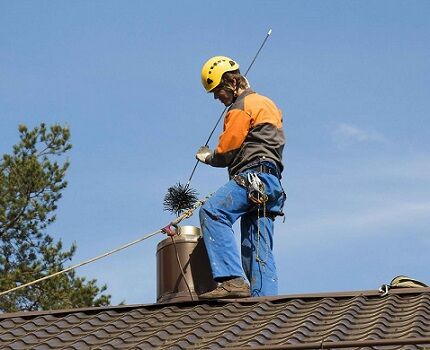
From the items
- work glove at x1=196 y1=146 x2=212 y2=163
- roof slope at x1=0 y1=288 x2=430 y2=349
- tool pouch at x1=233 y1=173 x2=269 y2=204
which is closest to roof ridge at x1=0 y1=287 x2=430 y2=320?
roof slope at x1=0 y1=288 x2=430 y2=349

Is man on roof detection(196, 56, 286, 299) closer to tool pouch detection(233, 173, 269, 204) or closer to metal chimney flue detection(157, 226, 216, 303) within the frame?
tool pouch detection(233, 173, 269, 204)

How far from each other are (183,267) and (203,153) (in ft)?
3.58

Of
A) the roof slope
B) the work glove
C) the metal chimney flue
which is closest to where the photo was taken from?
the roof slope

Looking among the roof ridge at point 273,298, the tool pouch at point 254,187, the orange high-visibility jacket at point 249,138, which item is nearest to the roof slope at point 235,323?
the roof ridge at point 273,298

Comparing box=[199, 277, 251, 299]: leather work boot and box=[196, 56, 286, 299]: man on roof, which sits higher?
box=[196, 56, 286, 299]: man on roof

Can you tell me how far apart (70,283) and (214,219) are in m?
11.7

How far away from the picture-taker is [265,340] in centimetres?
843

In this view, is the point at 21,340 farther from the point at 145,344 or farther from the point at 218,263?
the point at 218,263

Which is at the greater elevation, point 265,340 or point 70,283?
point 70,283

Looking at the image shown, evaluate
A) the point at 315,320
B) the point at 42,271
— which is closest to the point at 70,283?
the point at 42,271

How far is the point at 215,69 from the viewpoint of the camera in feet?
35.0

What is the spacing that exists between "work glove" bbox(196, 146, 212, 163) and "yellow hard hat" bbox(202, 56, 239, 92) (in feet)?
1.68

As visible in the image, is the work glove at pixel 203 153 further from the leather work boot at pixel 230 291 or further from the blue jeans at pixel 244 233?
the leather work boot at pixel 230 291

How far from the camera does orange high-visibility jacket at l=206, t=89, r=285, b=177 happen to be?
33.7 feet
